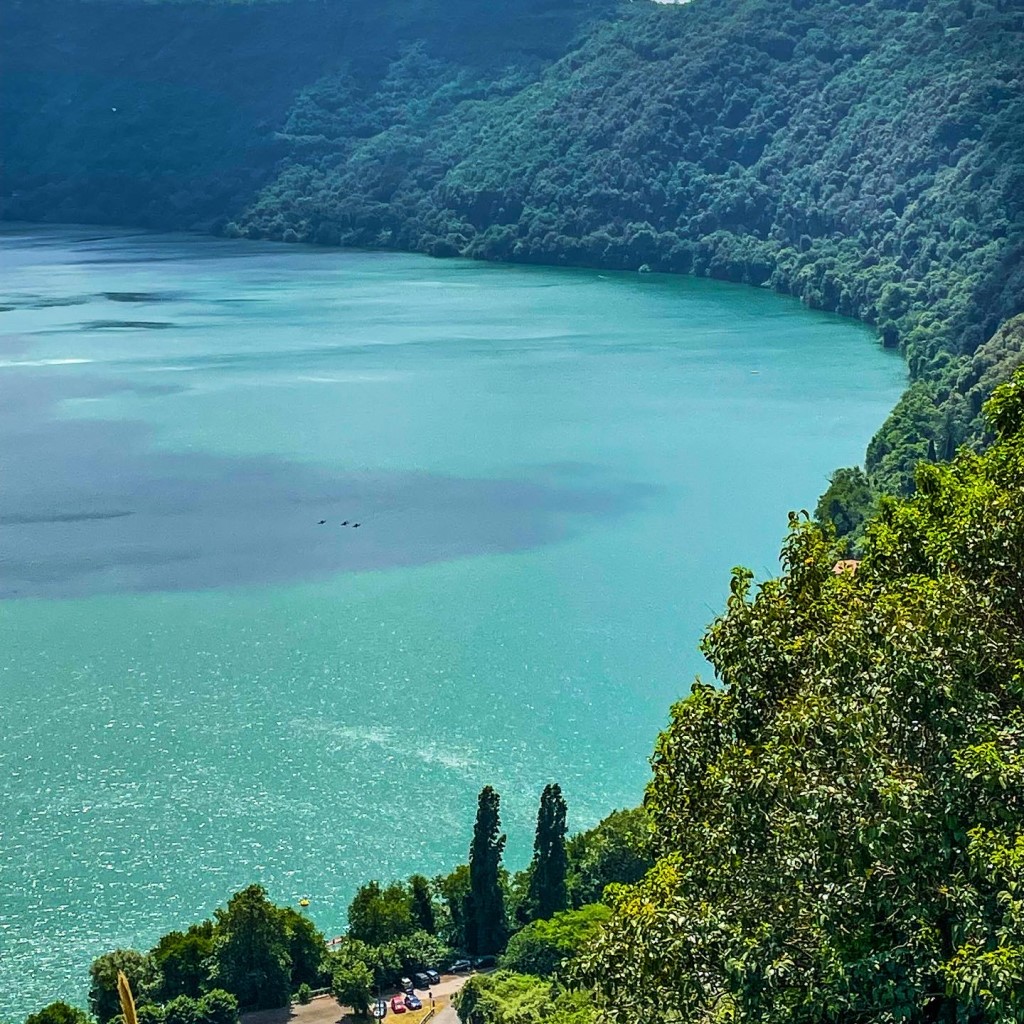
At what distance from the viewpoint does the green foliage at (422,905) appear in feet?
54.3

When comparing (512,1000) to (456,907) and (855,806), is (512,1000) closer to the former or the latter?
(456,907)

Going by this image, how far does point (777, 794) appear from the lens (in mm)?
6676

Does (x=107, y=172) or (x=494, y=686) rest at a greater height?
(x=107, y=172)

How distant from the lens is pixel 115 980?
48.6 ft

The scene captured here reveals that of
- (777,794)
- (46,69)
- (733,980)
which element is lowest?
(733,980)

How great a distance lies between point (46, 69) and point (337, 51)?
69.1 ft

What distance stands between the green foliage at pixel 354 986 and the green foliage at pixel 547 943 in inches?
55.5

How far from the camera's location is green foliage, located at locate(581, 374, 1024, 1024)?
605cm

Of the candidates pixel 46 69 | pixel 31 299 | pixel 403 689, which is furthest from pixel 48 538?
pixel 46 69

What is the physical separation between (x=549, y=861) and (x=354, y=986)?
2.65 meters

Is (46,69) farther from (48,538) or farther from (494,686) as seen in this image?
(494,686)

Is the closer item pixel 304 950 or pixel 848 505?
pixel 304 950

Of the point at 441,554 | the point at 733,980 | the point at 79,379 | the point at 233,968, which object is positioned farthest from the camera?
the point at 79,379

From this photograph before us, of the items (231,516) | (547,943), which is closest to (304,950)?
(547,943)
